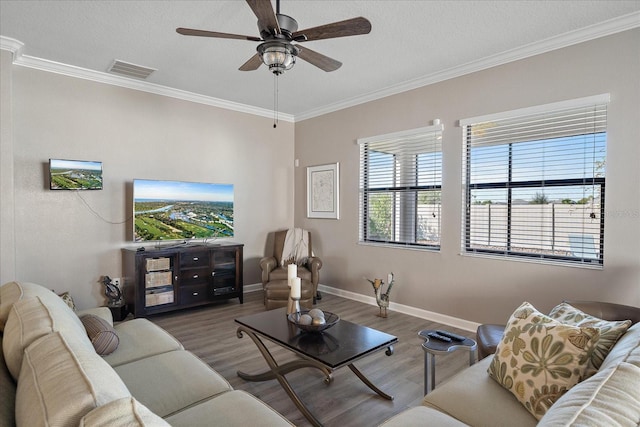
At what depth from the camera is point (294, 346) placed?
2182mm

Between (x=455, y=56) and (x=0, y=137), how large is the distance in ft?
14.7

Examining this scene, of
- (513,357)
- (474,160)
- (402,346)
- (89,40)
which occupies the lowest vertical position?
(402,346)

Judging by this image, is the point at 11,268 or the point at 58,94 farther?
the point at 58,94

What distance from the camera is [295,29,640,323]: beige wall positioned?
2893mm

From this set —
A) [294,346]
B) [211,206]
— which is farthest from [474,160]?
[211,206]

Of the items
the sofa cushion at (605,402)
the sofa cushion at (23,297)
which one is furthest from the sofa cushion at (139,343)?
the sofa cushion at (605,402)

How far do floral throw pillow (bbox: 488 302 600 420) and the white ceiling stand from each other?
234 centimetres

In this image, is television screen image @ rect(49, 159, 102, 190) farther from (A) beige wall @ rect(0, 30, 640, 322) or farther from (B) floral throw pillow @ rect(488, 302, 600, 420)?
(B) floral throw pillow @ rect(488, 302, 600, 420)

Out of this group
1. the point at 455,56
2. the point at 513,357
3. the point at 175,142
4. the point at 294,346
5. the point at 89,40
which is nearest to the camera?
the point at 513,357

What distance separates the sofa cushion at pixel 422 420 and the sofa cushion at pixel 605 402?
559 millimetres

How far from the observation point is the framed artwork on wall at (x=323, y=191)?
5273 mm

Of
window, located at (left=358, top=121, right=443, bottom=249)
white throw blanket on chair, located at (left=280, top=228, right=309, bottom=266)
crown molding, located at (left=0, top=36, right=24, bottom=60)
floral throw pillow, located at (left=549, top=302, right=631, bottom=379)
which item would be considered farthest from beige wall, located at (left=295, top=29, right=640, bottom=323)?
crown molding, located at (left=0, top=36, right=24, bottom=60)

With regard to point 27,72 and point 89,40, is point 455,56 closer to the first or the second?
point 89,40

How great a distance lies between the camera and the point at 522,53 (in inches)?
133
